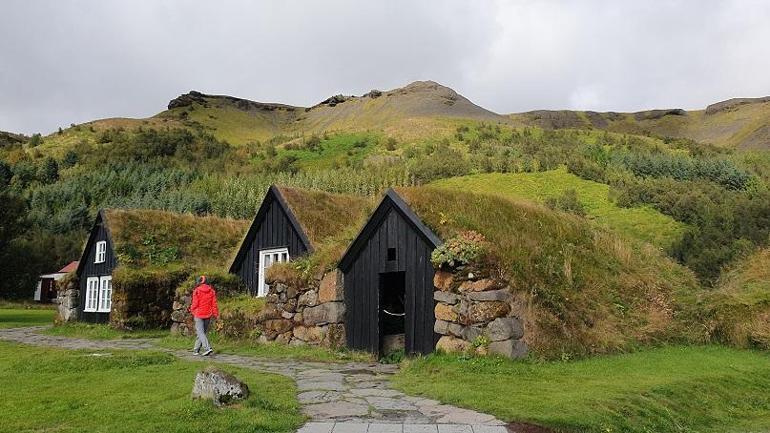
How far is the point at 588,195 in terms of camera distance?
29.3 meters

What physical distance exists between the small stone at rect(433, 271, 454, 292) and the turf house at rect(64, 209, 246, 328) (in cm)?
1110

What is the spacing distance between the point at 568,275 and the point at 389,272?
3.81 m

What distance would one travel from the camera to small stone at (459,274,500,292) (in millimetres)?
10812

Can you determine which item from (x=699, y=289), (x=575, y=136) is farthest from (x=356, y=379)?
(x=575, y=136)

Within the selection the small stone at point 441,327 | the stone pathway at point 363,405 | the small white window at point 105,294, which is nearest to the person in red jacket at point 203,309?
the stone pathway at point 363,405

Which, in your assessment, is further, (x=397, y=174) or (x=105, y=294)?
(x=397, y=174)

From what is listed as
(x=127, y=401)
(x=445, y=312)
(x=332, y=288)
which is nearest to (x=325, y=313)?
(x=332, y=288)

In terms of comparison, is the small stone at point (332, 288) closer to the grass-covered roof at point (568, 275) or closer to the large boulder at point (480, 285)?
the grass-covered roof at point (568, 275)

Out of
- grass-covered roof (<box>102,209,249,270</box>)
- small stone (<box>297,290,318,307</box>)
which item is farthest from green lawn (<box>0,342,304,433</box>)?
grass-covered roof (<box>102,209,249,270</box>)

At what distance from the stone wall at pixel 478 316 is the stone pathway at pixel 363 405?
1.40 metres

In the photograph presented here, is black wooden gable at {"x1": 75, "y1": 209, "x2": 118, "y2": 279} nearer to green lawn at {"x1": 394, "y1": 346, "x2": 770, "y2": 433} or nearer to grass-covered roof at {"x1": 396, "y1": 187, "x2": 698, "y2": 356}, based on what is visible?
grass-covered roof at {"x1": 396, "y1": 187, "x2": 698, "y2": 356}

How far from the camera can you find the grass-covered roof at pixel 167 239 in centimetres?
2370

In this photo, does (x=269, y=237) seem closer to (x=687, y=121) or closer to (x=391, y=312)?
(x=391, y=312)

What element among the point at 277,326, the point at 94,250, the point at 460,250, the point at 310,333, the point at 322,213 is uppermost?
the point at 322,213
